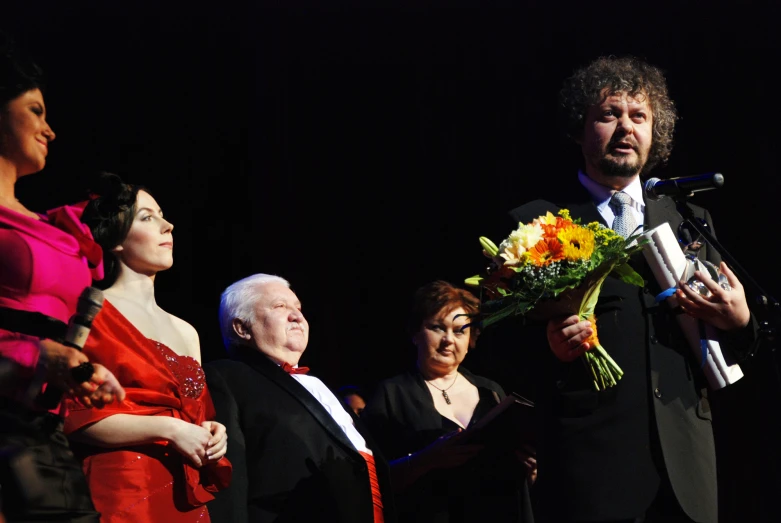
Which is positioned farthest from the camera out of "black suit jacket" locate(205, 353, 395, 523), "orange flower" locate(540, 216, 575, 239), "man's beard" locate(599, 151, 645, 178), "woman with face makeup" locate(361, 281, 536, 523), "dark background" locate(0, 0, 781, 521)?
"dark background" locate(0, 0, 781, 521)

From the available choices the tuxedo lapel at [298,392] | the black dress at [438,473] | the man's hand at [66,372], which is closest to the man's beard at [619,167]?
the black dress at [438,473]

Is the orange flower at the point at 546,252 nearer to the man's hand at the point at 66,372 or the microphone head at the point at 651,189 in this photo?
the microphone head at the point at 651,189

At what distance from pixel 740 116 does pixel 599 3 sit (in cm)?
88

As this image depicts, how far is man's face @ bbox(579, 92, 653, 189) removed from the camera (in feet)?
8.96

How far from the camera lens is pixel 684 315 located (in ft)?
8.00

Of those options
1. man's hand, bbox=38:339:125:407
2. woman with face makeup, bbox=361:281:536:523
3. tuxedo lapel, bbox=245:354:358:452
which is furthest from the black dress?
man's hand, bbox=38:339:125:407

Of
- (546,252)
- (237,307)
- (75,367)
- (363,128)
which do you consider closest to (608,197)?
(546,252)

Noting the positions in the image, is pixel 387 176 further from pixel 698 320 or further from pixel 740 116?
pixel 698 320

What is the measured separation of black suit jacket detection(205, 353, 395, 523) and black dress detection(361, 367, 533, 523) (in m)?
0.31

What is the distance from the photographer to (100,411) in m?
2.25

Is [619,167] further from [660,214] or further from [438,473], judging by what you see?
[438,473]

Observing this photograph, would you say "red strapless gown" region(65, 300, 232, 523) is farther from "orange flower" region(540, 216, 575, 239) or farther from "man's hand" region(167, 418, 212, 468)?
"orange flower" region(540, 216, 575, 239)

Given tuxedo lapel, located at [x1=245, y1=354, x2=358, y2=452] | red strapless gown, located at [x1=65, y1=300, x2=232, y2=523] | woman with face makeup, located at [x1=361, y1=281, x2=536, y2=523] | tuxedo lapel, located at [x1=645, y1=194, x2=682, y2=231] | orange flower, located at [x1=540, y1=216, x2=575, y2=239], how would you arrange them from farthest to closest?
woman with face makeup, located at [x1=361, y1=281, x2=536, y2=523] → tuxedo lapel, located at [x1=245, y1=354, x2=358, y2=452] → tuxedo lapel, located at [x1=645, y1=194, x2=682, y2=231] → orange flower, located at [x1=540, y1=216, x2=575, y2=239] → red strapless gown, located at [x1=65, y1=300, x2=232, y2=523]

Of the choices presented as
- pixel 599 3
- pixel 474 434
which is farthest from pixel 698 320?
pixel 599 3
